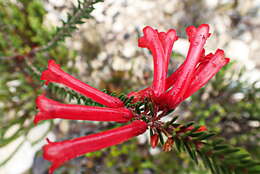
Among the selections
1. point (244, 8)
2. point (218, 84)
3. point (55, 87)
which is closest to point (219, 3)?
point (244, 8)

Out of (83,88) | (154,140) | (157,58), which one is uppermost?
(157,58)

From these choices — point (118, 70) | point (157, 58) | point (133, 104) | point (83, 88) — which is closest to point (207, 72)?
point (157, 58)

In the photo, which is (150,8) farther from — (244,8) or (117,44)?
(244,8)

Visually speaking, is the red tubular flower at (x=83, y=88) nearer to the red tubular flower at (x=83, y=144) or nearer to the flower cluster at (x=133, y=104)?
the flower cluster at (x=133, y=104)

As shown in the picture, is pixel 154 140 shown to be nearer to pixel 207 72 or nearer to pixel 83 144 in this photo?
pixel 83 144

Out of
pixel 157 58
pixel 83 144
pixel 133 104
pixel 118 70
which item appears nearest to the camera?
pixel 83 144

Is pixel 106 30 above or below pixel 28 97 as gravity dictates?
above

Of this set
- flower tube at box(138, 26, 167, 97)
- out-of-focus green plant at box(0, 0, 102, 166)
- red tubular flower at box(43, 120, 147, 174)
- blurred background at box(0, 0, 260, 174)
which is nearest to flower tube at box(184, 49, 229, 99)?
flower tube at box(138, 26, 167, 97)
